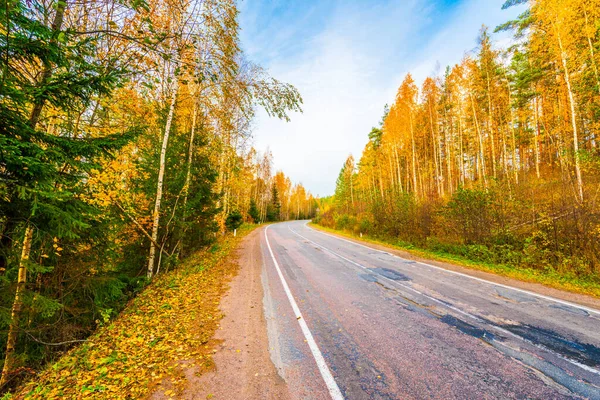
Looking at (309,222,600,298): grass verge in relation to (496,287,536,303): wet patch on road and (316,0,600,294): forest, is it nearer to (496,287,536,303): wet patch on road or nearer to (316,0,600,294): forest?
(316,0,600,294): forest

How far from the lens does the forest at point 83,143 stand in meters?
2.97

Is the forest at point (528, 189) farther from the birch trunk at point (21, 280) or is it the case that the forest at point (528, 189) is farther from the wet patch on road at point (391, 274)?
the birch trunk at point (21, 280)

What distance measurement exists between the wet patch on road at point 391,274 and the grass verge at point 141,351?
17.7 feet

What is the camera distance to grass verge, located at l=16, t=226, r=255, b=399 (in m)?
2.98

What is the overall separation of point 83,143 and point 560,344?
8.23m

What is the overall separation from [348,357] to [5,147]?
5.05 m

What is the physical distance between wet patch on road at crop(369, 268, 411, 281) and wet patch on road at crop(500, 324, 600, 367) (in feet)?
10.3

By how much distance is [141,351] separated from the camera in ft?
12.4

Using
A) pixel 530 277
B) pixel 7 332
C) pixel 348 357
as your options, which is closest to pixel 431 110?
pixel 530 277

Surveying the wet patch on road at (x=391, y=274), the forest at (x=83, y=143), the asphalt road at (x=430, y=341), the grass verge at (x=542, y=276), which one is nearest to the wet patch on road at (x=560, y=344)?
the asphalt road at (x=430, y=341)

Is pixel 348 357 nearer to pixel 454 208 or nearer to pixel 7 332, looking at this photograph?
pixel 7 332

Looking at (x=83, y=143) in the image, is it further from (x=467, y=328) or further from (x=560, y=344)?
(x=560, y=344)

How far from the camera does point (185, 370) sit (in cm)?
323

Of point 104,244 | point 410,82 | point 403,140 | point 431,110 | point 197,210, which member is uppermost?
point 410,82
